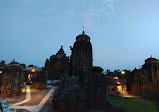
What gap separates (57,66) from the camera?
6322 cm

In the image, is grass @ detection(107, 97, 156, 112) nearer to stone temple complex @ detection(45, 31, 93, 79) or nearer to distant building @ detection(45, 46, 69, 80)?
stone temple complex @ detection(45, 31, 93, 79)

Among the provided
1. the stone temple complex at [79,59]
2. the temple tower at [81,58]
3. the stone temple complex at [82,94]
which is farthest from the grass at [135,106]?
the temple tower at [81,58]

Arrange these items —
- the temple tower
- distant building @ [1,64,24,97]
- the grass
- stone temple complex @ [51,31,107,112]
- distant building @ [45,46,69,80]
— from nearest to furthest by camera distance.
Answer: stone temple complex @ [51,31,107,112]
the grass
distant building @ [1,64,24,97]
the temple tower
distant building @ [45,46,69,80]

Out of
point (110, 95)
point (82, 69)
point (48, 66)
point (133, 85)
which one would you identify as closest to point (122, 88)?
point (133, 85)

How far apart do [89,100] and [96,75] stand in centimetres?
478

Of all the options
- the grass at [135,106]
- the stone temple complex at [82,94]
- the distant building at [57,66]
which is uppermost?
the distant building at [57,66]

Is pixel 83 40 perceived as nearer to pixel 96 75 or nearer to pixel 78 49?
pixel 78 49

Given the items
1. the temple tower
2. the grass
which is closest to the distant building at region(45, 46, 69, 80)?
the temple tower

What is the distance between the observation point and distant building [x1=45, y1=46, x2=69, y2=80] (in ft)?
203

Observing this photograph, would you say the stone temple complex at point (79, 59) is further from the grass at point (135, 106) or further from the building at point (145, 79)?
the grass at point (135, 106)

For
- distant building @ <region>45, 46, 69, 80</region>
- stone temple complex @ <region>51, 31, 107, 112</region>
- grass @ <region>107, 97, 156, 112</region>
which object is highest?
distant building @ <region>45, 46, 69, 80</region>

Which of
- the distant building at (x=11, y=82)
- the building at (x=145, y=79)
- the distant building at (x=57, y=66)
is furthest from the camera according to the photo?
the distant building at (x=57, y=66)

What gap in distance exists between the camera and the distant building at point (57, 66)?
203 feet

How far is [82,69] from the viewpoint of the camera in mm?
47938
